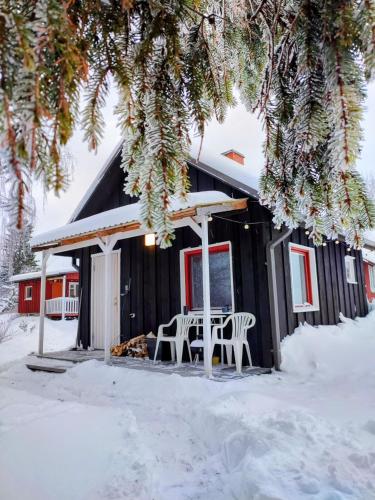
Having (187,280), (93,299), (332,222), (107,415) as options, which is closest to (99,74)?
(332,222)

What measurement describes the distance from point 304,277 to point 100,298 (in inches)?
184

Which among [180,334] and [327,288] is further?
[327,288]

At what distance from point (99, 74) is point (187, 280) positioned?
576cm

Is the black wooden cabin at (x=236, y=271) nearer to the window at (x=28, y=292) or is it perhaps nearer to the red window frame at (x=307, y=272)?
the red window frame at (x=307, y=272)

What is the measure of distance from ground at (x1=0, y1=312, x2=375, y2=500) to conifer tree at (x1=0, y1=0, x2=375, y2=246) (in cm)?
173

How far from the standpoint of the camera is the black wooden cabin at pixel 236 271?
19.0ft

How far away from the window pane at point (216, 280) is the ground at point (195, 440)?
5.58ft

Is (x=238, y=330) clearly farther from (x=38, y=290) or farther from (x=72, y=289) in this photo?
(x=38, y=290)

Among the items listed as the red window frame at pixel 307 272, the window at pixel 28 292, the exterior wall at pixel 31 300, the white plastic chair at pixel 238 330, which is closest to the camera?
the white plastic chair at pixel 238 330

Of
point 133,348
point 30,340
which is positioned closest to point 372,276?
point 133,348

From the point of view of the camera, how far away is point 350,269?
898 centimetres

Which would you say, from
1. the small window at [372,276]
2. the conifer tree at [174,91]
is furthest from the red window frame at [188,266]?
the small window at [372,276]

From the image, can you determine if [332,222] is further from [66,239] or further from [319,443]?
[66,239]

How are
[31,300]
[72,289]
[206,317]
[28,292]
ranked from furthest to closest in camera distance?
[28,292] < [31,300] < [72,289] < [206,317]
